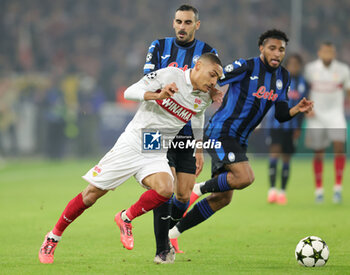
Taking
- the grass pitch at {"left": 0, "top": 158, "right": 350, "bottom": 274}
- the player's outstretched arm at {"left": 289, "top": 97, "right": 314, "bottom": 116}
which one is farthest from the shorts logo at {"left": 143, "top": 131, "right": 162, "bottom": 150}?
the player's outstretched arm at {"left": 289, "top": 97, "right": 314, "bottom": 116}

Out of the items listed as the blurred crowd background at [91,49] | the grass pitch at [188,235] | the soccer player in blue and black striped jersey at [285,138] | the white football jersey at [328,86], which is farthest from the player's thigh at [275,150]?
the blurred crowd background at [91,49]

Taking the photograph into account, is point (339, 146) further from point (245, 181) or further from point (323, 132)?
point (245, 181)

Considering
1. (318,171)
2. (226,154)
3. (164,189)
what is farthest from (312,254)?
(318,171)

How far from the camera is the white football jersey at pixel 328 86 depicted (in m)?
10.8

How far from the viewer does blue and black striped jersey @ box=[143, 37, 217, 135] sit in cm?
596

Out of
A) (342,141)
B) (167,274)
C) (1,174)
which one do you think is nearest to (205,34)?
(1,174)

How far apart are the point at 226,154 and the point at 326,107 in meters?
5.13

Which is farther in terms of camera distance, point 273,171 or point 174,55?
point 273,171

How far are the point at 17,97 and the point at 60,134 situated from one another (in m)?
1.83

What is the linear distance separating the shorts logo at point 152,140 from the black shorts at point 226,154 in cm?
119

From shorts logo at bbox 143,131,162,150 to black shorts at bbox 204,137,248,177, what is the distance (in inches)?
47.0

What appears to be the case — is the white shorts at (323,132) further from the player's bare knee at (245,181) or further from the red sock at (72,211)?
the red sock at (72,211)

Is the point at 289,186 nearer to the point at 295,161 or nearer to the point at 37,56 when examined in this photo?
the point at 295,161

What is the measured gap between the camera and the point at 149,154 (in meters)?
5.31
